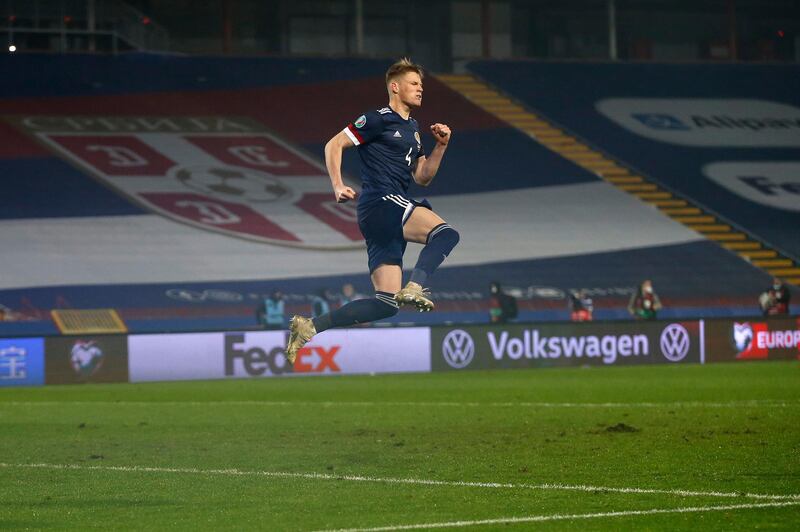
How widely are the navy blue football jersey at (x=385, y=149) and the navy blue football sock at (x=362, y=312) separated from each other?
2.55 ft

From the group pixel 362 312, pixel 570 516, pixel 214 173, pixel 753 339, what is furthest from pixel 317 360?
pixel 570 516

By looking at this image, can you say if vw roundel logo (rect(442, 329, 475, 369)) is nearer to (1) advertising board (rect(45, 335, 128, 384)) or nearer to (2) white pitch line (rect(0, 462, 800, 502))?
(1) advertising board (rect(45, 335, 128, 384))

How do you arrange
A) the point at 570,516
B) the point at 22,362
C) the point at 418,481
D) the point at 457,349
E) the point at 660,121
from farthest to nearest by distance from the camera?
the point at 660,121, the point at 457,349, the point at 22,362, the point at 418,481, the point at 570,516

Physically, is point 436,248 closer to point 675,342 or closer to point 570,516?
point 570,516

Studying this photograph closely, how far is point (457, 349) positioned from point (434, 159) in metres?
16.0

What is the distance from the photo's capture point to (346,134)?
376 inches

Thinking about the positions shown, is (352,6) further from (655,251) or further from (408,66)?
(408,66)

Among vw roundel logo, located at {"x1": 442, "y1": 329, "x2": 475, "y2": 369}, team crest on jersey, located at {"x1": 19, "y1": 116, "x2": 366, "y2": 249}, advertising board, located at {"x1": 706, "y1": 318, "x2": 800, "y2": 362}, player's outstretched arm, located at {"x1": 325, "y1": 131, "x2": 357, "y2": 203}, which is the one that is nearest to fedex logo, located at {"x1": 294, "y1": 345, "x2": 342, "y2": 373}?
vw roundel logo, located at {"x1": 442, "y1": 329, "x2": 475, "y2": 369}

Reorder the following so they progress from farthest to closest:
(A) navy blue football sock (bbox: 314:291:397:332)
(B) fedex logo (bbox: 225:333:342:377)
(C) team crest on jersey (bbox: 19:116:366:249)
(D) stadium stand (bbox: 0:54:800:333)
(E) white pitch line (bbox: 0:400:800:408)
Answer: (C) team crest on jersey (bbox: 19:116:366:249) → (D) stadium stand (bbox: 0:54:800:333) → (B) fedex logo (bbox: 225:333:342:377) → (E) white pitch line (bbox: 0:400:800:408) → (A) navy blue football sock (bbox: 314:291:397:332)

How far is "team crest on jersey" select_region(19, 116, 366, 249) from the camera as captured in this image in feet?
113

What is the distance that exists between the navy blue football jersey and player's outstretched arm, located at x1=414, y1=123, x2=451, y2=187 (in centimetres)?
16

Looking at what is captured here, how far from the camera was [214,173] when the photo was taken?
36.3 metres

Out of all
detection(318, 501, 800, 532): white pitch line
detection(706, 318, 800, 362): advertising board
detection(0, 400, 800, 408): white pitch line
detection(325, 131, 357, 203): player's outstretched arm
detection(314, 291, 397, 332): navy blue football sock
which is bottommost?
detection(706, 318, 800, 362): advertising board

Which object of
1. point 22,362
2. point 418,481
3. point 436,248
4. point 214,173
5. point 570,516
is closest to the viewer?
point 570,516
